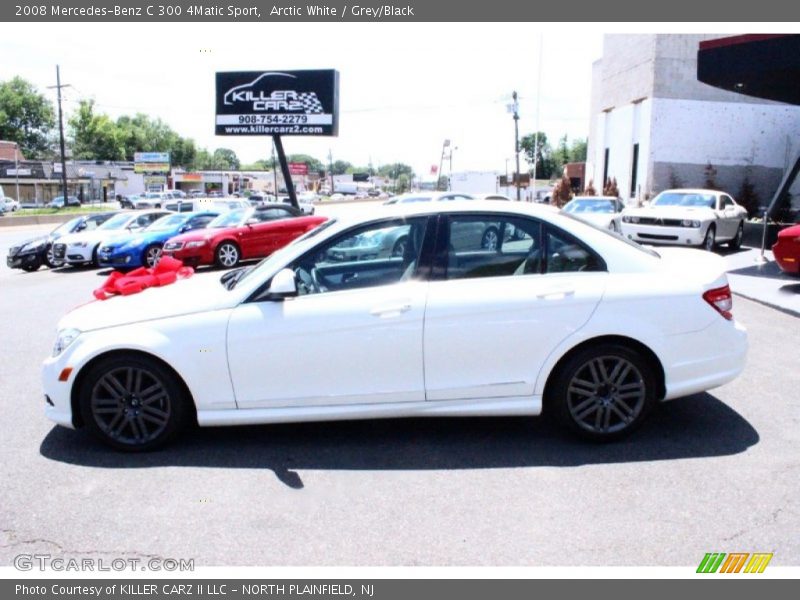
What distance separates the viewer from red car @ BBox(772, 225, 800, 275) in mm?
10492

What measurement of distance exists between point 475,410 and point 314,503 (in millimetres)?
1227

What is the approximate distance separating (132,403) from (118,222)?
48.0 ft

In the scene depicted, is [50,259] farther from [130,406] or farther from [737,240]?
[737,240]

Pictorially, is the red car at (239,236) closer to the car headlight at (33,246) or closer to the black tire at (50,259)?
the black tire at (50,259)

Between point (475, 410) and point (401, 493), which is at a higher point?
point (475, 410)

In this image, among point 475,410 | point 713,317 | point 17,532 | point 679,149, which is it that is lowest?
point 17,532

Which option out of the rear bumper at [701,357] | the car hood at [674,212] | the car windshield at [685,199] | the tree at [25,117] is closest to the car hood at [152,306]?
the rear bumper at [701,357]

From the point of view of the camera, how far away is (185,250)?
1509 centimetres

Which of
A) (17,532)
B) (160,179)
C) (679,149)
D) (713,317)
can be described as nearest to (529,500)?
(713,317)

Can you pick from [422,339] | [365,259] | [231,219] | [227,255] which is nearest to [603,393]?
[422,339]

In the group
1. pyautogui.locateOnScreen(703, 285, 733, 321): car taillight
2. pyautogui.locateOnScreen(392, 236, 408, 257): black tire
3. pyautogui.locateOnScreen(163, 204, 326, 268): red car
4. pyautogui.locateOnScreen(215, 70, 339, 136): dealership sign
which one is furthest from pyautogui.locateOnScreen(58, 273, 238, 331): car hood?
pyautogui.locateOnScreen(215, 70, 339, 136): dealership sign

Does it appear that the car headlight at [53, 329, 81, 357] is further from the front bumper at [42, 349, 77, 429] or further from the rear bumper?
the rear bumper

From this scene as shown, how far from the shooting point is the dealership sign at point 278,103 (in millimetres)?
24562

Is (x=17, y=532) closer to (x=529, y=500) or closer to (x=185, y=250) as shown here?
(x=529, y=500)
